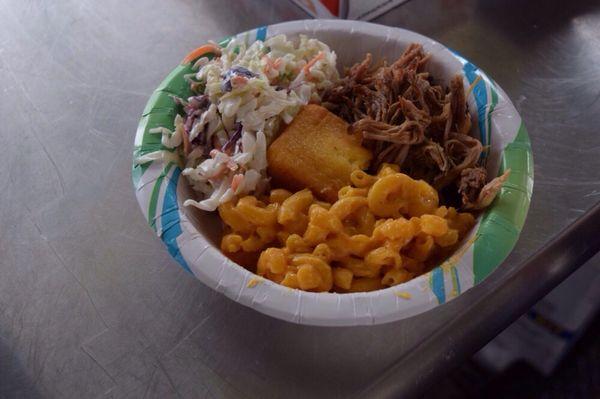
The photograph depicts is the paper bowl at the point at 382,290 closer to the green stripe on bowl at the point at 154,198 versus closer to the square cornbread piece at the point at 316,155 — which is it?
the green stripe on bowl at the point at 154,198

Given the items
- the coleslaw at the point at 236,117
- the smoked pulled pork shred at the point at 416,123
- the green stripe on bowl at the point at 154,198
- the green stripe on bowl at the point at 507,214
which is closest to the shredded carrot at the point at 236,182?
the coleslaw at the point at 236,117

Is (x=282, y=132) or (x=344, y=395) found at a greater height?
(x=282, y=132)

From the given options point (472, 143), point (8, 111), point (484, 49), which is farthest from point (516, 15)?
point (8, 111)

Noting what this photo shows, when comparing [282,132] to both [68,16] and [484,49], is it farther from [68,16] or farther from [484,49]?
[68,16]

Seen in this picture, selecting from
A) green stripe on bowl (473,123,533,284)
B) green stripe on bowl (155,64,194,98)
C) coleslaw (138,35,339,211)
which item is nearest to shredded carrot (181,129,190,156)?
coleslaw (138,35,339,211)

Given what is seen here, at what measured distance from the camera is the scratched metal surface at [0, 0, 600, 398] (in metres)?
0.90

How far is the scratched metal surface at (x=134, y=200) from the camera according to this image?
904 millimetres

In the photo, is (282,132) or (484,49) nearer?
(282,132)

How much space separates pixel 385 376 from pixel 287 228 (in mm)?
286

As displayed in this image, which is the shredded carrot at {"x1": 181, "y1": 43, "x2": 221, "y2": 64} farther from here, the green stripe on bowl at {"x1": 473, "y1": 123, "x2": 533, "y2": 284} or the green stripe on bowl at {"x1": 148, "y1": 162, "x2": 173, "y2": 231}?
the green stripe on bowl at {"x1": 473, "y1": 123, "x2": 533, "y2": 284}

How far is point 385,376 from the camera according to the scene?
0.88 m

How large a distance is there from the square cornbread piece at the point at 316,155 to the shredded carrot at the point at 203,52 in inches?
9.6

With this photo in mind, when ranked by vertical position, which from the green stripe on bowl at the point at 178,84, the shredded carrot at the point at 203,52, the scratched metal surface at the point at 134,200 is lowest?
the scratched metal surface at the point at 134,200

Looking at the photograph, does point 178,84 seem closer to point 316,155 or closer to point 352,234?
point 316,155
